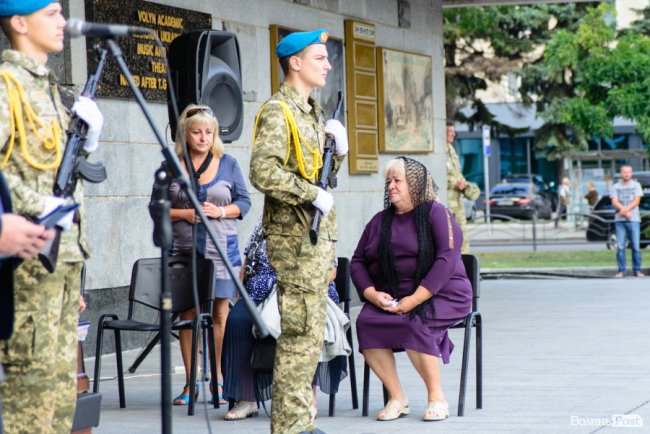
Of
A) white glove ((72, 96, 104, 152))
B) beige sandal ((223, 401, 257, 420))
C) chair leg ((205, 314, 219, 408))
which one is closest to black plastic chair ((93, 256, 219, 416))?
chair leg ((205, 314, 219, 408))

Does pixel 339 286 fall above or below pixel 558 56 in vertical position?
below

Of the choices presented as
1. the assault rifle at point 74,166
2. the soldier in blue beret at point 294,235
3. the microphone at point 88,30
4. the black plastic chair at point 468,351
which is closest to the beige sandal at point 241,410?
the black plastic chair at point 468,351

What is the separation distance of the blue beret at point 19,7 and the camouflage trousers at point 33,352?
90cm

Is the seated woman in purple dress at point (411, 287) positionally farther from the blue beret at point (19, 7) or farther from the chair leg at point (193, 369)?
the blue beret at point (19, 7)

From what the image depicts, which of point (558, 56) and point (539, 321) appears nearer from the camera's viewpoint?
point (539, 321)

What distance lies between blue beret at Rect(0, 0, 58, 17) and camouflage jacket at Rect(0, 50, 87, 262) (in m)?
0.14

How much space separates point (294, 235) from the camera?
6227mm

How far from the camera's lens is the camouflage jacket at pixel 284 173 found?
20.2ft

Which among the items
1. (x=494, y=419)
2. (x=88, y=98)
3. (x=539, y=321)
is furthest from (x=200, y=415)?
(x=539, y=321)

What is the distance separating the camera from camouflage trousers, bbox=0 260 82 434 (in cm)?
454

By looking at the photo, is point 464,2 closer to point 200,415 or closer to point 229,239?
point 229,239

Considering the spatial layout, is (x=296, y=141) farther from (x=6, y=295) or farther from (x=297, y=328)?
(x=6, y=295)

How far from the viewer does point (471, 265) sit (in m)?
8.09

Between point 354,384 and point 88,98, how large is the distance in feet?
12.4
